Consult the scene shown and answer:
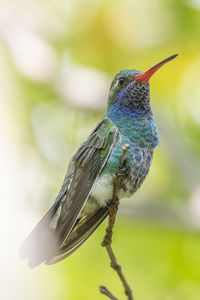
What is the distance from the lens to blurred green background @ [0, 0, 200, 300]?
A: 5.52 meters

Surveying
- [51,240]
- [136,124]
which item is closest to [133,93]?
[136,124]

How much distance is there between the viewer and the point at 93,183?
3990 millimetres

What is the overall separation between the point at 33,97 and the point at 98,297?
2.33 metres

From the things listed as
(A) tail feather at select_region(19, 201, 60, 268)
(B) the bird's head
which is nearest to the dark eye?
(B) the bird's head

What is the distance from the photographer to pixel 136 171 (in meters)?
4.04

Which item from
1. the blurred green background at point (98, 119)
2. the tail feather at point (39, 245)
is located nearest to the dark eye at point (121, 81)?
the blurred green background at point (98, 119)

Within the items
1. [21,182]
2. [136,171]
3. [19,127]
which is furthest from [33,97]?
[136,171]

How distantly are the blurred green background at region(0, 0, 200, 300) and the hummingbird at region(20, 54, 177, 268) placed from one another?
3.49ft

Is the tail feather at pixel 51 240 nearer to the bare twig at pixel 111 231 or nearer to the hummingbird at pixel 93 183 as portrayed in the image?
the hummingbird at pixel 93 183

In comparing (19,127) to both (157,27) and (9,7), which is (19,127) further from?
(157,27)

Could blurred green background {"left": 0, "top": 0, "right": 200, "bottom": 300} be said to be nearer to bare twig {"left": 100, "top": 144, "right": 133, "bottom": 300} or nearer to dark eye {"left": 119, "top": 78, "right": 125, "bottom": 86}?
dark eye {"left": 119, "top": 78, "right": 125, "bottom": 86}

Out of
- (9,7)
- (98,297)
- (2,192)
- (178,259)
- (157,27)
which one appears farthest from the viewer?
(157,27)

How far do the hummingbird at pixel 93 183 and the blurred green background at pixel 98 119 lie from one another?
1064 mm

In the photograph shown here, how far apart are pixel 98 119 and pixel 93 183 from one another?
234cm
